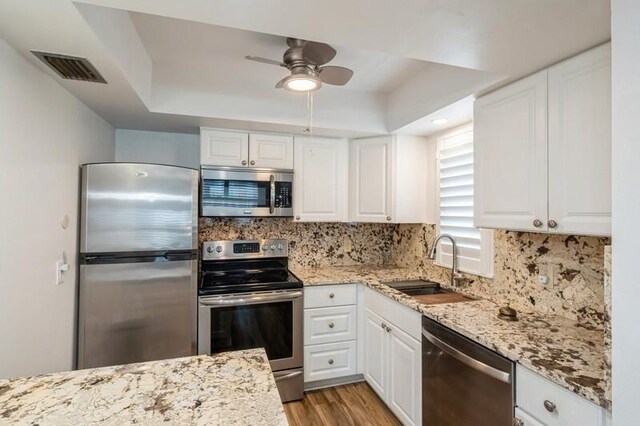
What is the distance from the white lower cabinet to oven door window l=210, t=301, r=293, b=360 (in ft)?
2.08

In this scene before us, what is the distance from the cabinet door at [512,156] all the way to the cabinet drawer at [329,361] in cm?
150

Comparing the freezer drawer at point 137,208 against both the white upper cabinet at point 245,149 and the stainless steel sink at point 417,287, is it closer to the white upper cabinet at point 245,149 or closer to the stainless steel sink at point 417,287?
the white upper cabinet at point 245,149

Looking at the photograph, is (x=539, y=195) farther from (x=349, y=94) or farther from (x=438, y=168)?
(x=349, y=94)

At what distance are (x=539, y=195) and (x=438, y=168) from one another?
1.25 m

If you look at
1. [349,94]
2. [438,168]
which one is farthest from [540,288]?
[349,94]

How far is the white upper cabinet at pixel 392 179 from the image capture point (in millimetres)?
2826

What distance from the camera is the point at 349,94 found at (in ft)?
9.02

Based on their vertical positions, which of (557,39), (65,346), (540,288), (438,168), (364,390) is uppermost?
(557,39)

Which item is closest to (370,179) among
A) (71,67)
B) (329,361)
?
(329,361)

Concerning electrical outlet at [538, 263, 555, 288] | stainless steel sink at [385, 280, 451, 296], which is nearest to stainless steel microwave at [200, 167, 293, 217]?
stainless steel sink at [385, 280, 451, 296]

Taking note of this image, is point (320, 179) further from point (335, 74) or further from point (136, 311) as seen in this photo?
point (136, 311)

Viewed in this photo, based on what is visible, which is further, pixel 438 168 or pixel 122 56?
pixel 438 168

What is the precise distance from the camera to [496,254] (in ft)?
7.06

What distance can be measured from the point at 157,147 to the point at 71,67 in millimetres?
1411
